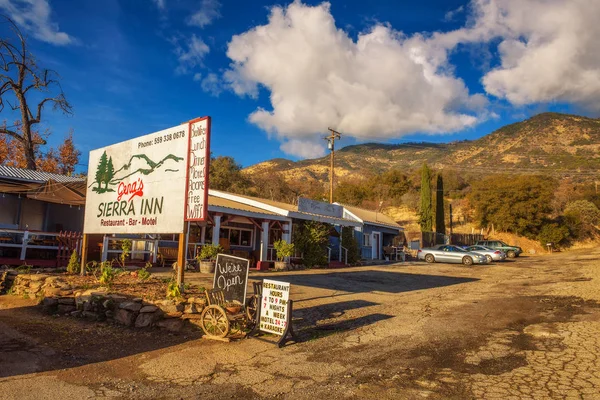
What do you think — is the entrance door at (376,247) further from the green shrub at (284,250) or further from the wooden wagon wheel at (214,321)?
the wooden wagon wheel at (214,321)

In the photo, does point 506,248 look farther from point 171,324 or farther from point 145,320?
point 145,320

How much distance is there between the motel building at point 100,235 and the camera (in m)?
14.5

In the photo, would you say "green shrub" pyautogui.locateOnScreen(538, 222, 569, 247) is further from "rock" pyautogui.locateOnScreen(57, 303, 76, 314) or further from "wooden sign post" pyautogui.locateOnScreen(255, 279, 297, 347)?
"rock" pyautogui.locateOnScreen(57, 303, 76, 314)

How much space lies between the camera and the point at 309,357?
6.45 meters

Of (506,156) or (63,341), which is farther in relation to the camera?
(506,156)

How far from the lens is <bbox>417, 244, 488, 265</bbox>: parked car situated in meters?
27.5

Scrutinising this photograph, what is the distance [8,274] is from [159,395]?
902 centimetres

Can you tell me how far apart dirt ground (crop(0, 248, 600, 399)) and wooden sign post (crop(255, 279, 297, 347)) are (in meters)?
0.32

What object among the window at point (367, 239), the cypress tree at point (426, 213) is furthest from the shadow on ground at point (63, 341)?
the cypress tree at point (426, 213)

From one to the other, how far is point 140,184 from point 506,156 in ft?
321

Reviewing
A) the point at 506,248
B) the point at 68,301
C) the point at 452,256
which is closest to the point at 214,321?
the point at 68,301

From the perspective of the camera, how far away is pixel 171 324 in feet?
26.5

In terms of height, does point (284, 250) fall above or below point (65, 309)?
above

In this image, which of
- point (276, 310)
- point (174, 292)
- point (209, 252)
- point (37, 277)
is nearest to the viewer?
point (276, 310)
